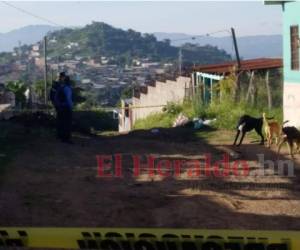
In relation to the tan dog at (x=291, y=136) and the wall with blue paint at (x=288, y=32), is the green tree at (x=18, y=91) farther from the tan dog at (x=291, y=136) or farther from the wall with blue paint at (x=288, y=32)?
the tan dog at (x=291, y=136)

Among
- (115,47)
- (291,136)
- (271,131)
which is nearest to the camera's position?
(291,136)

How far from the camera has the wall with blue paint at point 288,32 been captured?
1540cm

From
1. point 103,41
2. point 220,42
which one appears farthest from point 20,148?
point 220,42

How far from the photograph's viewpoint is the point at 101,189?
9.16 m

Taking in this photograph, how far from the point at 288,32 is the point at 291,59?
2.21 ft

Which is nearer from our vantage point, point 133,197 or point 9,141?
point 133,197

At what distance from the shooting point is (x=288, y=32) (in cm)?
1586

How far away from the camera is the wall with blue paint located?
50.5ft

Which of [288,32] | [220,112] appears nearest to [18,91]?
[220,112]

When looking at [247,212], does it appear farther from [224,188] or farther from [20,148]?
[20,148]

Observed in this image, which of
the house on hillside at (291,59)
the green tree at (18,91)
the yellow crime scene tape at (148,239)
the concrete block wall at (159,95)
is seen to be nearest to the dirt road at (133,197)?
the house on hillside at (291,59)

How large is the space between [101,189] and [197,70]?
16039mm

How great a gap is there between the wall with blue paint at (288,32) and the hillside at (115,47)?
159 feet

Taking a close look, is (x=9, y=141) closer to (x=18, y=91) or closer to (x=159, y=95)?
(x=159, y=95)
